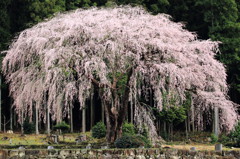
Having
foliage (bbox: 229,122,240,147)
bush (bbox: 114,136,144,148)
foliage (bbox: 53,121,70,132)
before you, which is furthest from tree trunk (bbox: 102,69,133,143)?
foliage (bbox: 53,121,70,132)

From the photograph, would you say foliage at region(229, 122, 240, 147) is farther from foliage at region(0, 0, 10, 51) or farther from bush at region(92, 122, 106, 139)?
foliage at region(0, 0, 10, 51)

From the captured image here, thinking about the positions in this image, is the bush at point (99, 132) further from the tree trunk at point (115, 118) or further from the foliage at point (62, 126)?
the tree trunk at point (115, 118)

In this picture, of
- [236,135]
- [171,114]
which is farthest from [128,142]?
[171,114]

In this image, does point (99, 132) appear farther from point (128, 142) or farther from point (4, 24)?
point (4, 24)

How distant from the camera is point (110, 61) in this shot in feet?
44.8

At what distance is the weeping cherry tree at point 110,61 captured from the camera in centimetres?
1340

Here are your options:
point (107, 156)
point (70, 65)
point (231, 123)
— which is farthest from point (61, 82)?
point (231, 123)

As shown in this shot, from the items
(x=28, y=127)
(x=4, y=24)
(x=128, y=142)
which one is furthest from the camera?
(x=4, y=24)

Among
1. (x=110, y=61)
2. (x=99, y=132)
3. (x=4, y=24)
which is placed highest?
(x=4, y=24)

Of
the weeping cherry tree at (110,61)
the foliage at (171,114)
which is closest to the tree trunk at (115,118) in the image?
the weeping cherry tree at (110,61)

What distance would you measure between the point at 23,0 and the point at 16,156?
17567 mm

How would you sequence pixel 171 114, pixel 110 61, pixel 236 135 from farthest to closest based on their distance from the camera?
pixel 171 114
pixel 236 135
pixel 110 61

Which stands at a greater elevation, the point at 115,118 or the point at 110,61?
the point at 110,61

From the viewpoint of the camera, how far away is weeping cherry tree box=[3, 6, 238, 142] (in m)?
13.4
